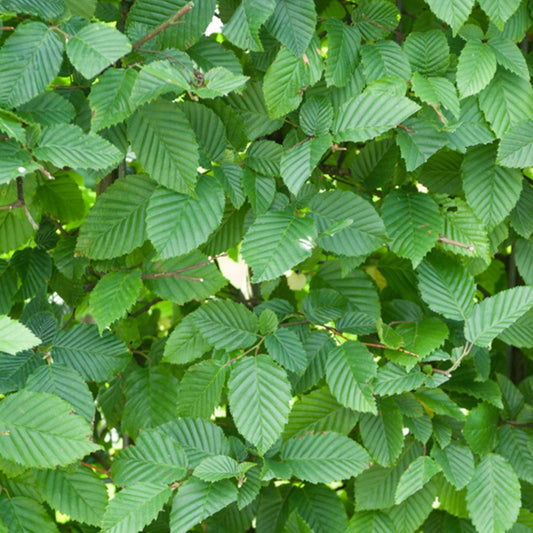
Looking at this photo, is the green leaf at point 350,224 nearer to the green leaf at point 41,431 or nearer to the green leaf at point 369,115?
the green leaf at point 369,115

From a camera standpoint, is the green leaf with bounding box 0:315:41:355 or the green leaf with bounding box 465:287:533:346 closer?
the green leaf with bounding box 0:315:41:355

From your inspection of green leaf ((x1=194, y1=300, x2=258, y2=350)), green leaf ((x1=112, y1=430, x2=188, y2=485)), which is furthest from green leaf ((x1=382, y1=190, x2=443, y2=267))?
green leaf ((x1=112, y1=430, x2=188, y2=485))

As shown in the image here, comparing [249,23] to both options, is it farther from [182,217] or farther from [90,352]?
[90,352]

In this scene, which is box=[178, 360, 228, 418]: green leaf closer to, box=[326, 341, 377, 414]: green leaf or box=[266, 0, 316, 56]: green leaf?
box=[326, 341, 377, 414]: green leaf

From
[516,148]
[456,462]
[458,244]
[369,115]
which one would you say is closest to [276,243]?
[369,115]

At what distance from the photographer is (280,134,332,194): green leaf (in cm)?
97

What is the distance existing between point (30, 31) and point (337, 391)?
2.40 feet

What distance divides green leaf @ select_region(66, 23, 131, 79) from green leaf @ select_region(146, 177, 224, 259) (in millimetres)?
219

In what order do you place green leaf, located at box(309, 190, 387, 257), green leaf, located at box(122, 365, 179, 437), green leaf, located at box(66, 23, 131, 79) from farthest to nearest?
green leaf, located at box(122, 365, 179, 437)
green leaf, located at box(309, 190, 387, 257)
green leaf, located at box(66, 23, 131, 79)

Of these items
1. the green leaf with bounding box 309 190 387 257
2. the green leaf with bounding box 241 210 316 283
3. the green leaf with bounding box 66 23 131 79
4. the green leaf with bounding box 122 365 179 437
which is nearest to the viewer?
the green leaf with bounding box 66 23 131 79

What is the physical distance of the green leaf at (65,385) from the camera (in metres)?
0.97

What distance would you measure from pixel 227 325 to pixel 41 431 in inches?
13.9

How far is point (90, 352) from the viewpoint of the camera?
1.08 metres

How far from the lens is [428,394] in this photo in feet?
3.89
